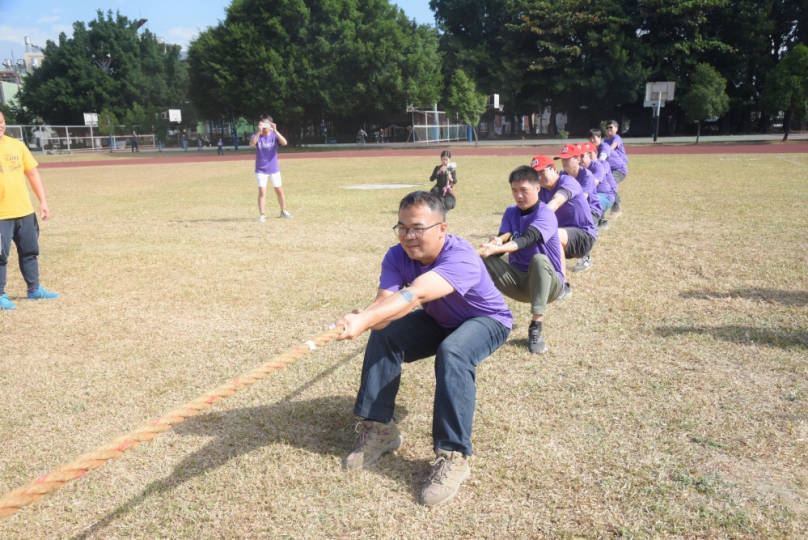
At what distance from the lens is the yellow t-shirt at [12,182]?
6332 mm

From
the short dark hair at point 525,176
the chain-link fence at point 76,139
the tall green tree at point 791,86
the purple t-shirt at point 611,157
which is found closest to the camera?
the short dark hair at point 525,176

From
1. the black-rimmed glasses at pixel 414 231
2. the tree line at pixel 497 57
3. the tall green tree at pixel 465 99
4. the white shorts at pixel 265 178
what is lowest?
the black-rimmed glasses at pixel 414 231

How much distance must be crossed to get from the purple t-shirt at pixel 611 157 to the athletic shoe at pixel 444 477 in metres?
8.81

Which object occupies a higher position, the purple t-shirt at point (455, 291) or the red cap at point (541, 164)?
the red cap at point (541, 164)

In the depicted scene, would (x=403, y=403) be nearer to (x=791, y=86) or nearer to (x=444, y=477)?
(x=444, y=477)

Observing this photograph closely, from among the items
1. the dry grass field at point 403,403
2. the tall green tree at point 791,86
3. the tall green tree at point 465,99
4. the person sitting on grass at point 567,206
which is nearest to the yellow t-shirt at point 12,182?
the dry grass field at point 403,403

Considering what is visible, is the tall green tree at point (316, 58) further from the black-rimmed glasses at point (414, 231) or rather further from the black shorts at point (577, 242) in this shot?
the black-rimmed glasses at point (414, 231)

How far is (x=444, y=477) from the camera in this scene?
10.1 feet

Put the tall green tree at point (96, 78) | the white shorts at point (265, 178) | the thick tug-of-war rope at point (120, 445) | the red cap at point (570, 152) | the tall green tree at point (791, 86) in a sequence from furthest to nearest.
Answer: the tall green tree at point (96, 78), the tall green tree at point (791, 86), the white shorts at point (265, 178), the red cap at point (570, 152), the thick tug-of-war rope at point (120, 445)

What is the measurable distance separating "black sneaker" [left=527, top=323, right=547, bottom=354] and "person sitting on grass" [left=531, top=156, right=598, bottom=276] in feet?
5.03

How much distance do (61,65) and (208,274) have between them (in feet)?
241

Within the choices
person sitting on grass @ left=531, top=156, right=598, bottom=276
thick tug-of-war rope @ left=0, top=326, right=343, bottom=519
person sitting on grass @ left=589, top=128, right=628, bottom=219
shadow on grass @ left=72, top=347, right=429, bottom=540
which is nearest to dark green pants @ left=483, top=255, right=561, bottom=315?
person sitting on grass @ left=531, top=156, right=598, bottom=276

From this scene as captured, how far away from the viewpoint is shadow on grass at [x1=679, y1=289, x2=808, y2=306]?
599cm

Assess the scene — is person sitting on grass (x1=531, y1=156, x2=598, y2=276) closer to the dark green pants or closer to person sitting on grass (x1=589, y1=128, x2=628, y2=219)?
the dark green pants
